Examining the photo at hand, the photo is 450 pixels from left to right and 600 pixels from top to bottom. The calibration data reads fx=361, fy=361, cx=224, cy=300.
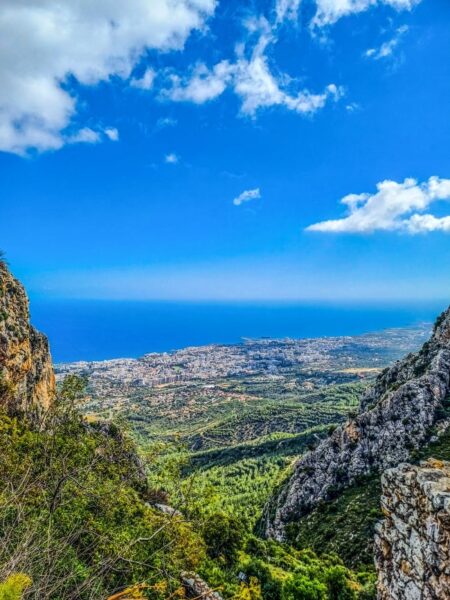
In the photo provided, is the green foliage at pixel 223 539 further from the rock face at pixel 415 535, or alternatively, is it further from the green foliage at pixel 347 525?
the rock face at pixel 415 535

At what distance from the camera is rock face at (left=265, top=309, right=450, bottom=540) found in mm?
25188

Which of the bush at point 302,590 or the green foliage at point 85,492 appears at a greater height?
the green foliage at point 85,492

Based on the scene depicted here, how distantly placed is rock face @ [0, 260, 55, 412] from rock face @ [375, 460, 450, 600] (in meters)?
20.8

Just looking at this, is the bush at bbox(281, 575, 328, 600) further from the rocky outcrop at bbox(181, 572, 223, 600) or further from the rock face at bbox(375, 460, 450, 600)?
the rock face at bbox(375, 460, 450, 600)

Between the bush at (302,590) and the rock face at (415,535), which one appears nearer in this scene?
the rock face at (415,535)

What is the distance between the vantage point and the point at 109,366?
539ft

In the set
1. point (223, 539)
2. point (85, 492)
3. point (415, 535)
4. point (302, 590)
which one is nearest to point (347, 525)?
point (223, 539)

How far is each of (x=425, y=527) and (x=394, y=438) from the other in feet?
77.6

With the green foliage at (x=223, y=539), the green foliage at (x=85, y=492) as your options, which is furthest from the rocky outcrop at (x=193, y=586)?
the green foliage at (x=223, y=539)

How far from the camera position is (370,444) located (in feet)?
87.8

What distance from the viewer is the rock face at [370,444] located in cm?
2519

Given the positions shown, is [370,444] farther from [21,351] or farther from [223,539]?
[21,351]

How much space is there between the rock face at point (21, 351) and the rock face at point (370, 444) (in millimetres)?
19615

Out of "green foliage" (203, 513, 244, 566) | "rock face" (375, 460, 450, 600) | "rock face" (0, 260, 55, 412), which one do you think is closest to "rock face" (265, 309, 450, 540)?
"green foliage" (203, 513, 244, 566)
